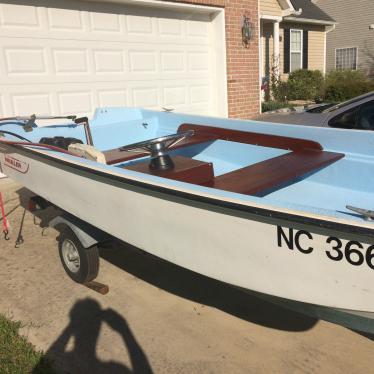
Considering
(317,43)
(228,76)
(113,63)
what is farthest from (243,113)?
(317,43)

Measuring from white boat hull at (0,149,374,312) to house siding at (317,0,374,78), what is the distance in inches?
854

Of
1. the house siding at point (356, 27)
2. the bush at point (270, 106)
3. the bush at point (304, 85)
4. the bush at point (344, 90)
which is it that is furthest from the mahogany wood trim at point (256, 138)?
the house siding at point (356, 27)

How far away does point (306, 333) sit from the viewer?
10.2 ft

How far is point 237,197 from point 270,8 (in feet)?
43.6

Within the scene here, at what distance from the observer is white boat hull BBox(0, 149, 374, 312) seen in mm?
2178

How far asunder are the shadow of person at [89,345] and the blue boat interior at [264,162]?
3.79 feet

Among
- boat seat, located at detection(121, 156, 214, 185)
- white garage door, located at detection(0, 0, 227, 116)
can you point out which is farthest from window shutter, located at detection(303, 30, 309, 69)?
boat seat, located at detection(121, 156, 214, 185)

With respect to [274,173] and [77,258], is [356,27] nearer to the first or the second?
[274,173]

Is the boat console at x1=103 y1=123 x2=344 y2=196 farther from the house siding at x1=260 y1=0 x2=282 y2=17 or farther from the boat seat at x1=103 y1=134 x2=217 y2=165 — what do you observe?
the house siding at x1=260 y1=0 x2=282 y2=17

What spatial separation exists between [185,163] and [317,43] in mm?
17651

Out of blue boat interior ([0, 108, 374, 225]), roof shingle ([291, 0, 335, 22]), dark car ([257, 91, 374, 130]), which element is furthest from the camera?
roof shingle ([291, 0, 335, 22])

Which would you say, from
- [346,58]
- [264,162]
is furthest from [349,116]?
[346,58]

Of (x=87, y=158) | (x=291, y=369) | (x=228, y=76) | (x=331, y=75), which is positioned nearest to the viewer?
(x=291, y=369)

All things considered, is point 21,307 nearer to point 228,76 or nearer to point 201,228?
A: point 201,228
